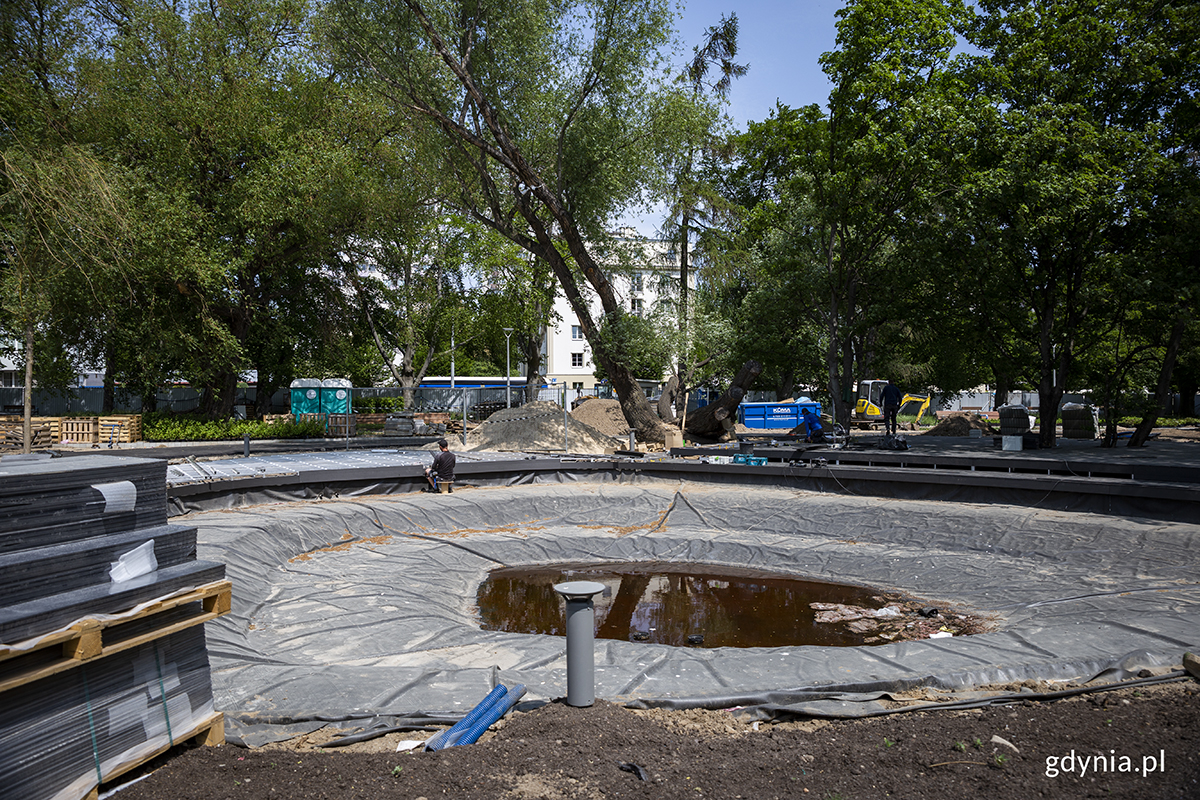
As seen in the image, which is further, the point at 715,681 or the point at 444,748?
the point at 715,681

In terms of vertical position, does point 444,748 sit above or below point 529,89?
below

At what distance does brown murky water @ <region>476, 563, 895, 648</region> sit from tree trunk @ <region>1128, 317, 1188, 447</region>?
39.6ft

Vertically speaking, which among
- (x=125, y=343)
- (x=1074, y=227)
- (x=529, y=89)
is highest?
(x=529, y=89)

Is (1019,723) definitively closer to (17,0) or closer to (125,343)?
(17,0)

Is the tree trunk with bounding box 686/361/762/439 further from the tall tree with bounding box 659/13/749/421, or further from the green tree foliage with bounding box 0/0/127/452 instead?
the green tree foliage with bounding box 0/0/127/452

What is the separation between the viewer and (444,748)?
388 centimetres

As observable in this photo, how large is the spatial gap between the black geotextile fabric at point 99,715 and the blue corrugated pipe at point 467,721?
1330 millimetres

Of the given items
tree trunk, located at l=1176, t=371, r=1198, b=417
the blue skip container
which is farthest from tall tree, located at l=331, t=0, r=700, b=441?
tree trunk, located at l=1176, t=371, r=1198, b=417

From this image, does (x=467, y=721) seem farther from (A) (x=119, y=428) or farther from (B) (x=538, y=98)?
(A) (x=119, y=428)

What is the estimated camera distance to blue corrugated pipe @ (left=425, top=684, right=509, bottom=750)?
3949mm

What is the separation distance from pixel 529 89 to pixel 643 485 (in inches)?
440

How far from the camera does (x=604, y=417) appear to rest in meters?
25.5

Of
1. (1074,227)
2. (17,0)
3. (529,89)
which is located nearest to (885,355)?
(1074,227)

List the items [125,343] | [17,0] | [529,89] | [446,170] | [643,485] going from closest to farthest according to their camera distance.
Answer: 1. [17,0]
2. [643,485]
3. [529,89]
4. [446,170]
5. [125,343]
